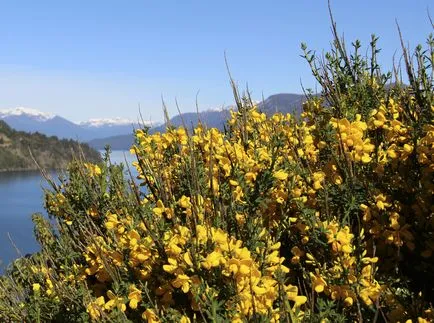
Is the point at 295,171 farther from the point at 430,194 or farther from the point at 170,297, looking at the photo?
the point at 170,297

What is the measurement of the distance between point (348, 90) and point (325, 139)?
0.72m

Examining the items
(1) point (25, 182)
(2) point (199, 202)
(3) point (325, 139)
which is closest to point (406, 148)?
(3) point (325, 139)

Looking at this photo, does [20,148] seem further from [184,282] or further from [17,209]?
[184,282]

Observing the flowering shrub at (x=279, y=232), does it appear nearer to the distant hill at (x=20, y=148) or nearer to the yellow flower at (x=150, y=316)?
the yellow flower at (x=150, y=316)

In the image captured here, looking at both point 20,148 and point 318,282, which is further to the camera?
point 20,148

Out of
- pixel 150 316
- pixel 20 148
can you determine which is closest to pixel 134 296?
pixel 150 316

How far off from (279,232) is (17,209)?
60.5 meters

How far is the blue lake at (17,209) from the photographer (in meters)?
38.4

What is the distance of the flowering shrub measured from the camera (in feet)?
6.49

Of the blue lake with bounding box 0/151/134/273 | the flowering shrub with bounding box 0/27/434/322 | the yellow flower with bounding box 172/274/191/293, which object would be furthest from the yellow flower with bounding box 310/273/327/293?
the blue lake with bounding box 0/151/134/273

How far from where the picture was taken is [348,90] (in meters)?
3.52

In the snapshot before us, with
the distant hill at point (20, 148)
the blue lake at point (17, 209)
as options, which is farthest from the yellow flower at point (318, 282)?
the distant hill at point (20, 148)

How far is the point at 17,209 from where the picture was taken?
57.0 metres

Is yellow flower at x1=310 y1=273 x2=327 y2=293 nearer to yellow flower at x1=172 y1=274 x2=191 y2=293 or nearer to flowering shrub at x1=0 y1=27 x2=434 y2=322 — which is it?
flowering shrub at x1=0 y1=27 x2=434 y2=322
